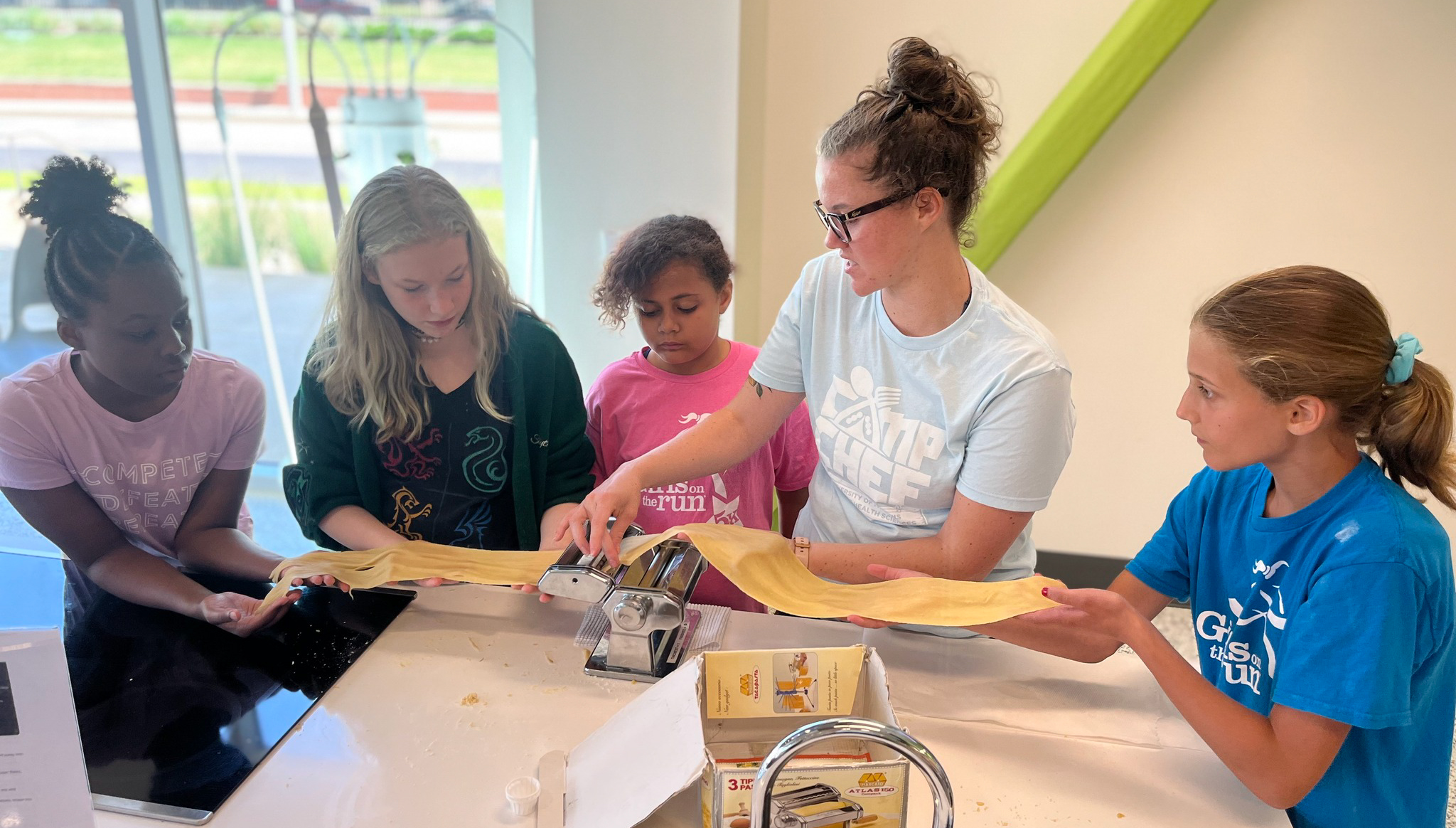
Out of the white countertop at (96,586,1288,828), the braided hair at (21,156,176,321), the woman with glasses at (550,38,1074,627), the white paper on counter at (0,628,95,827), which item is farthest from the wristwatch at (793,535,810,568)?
the braided hair at (21,156,176,321)

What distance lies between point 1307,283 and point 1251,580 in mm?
401

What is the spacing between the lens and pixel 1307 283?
114 centimetres

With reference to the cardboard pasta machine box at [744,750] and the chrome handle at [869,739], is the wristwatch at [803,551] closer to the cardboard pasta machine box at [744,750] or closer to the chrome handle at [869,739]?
the cardboard pasta machine box at [744,750]

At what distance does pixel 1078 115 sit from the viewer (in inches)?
99.7

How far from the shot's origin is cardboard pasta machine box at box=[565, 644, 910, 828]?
958mm

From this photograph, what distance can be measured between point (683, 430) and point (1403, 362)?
47.2 inches

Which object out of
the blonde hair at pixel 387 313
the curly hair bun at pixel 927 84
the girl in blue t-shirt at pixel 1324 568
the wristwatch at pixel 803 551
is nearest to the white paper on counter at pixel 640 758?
the wristwatch at pixel 803 551

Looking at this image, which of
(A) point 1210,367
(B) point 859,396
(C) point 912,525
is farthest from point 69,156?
(A) point 1210,367

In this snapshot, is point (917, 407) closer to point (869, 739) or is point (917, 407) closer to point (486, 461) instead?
point (869, 739)

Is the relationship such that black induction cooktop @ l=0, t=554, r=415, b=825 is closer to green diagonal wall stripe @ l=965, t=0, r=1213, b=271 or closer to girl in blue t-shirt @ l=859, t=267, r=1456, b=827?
girl in blue t-shirt @ l=859, t=267, r=1456, b=827

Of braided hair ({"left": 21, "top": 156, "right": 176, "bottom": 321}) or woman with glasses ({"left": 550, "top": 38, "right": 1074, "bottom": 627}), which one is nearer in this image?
woman with glasses ({"left": 550, "top": 38, "right": 1074, "bottom": 627})

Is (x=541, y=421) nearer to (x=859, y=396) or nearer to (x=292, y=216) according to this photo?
(x=859, y=396)

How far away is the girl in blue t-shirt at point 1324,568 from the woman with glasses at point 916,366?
21 cm

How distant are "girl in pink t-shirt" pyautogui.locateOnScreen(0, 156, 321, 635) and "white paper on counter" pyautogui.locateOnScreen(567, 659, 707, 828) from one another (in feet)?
2.17
